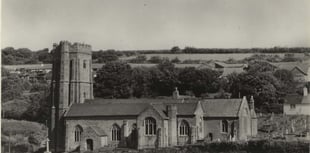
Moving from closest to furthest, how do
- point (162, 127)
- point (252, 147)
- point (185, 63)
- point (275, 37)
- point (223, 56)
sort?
1. point (275, 37)
2. point (252, 147)
3. point (162, 127)
4. point (185, 63)
5. point (223, 56)

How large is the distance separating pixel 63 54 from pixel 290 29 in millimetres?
31696

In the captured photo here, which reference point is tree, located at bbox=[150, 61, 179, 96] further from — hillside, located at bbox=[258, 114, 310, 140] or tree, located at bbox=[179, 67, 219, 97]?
hillside, located at bbox=[258, 114, 310, 140]

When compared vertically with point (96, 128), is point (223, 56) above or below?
above

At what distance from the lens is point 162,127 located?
51031 millimetres

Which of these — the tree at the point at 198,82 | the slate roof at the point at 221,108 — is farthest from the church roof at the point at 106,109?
the tree at the point at 198,82

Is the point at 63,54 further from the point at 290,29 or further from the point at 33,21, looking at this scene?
the point at 290,29

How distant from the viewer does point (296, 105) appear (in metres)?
68.0

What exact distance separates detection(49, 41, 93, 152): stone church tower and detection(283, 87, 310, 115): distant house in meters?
29.1

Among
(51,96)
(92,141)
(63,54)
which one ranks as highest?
(63,54)

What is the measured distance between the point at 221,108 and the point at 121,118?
11.3m

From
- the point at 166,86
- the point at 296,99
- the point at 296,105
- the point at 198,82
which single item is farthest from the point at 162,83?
the point at 296,105

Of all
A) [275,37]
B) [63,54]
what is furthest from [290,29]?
[63,54]

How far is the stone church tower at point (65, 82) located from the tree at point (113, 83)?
2219 cm

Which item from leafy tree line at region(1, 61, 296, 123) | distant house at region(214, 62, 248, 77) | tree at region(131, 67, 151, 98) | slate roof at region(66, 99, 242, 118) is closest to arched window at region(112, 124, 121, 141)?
slate roof at region(66, 99, 242, 118)
